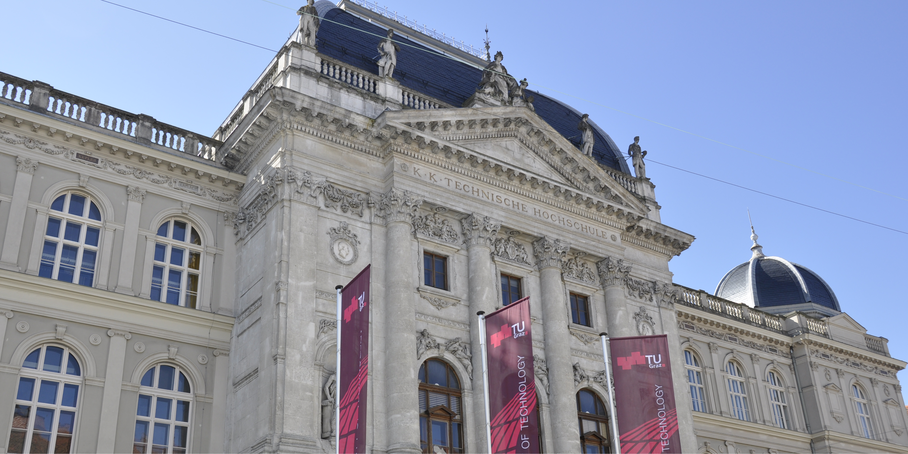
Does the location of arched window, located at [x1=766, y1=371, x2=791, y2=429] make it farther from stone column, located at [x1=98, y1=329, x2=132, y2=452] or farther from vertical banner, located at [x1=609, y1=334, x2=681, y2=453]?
stone column, located at [x1=98, y1=329, x2=132, y2=452]

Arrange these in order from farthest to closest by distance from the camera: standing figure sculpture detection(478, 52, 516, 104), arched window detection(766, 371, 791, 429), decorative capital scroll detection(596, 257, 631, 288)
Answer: arched window detection(766, 371, 791, 429), standing figure sculpture detection(478, 52, 516, 104), decorative capital scroll detection(596, 257, 631, 288)

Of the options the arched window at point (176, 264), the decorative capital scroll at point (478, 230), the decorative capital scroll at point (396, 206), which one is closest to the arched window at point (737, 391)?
the decorative capital scroll at point (478, 230)

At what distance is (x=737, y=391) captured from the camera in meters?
35.4

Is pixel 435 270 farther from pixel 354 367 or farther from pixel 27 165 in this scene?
pixel 27 165

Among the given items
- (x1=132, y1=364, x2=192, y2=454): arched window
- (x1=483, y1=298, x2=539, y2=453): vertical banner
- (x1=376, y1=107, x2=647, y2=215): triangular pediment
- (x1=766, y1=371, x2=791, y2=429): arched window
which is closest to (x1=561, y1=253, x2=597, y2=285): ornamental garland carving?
(x1=376, y1=107, x2=647, y2=215): triangular pediment

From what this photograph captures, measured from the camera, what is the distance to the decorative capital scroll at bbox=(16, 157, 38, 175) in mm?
21781

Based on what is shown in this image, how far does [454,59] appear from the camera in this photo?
32312 millimetres

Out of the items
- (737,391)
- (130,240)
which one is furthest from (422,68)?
(737,391)

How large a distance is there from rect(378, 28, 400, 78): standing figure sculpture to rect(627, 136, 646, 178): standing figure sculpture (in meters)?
10.6

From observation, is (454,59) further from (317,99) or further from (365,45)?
(317,99)

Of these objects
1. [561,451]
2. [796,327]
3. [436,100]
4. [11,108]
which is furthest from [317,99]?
[796,327]

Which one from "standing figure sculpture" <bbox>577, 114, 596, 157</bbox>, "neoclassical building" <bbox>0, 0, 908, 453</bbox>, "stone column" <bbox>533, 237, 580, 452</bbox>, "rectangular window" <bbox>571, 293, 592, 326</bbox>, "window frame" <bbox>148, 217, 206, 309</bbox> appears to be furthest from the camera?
"standing figure sculpture" <bbox>577, 114, 596, 157</bbox>

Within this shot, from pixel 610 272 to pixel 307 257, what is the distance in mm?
10304

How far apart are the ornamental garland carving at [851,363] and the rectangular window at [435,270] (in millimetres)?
20606
